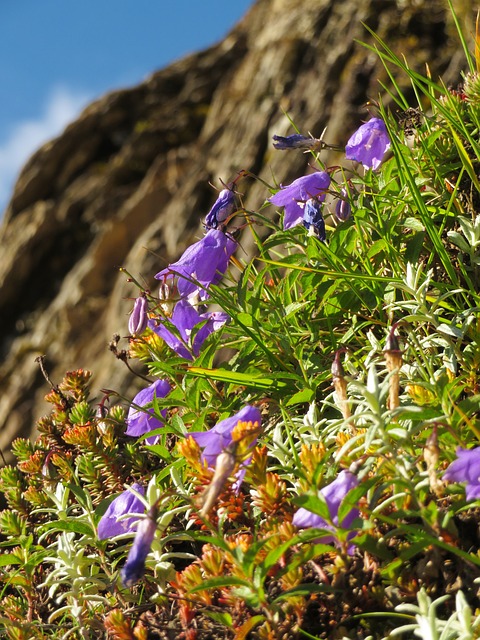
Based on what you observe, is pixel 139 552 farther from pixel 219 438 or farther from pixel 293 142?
pixel 293 142

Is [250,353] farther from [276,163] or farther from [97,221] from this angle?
[97,221]

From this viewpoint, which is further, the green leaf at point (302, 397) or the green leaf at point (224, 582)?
the green leaf at point (302, 397)

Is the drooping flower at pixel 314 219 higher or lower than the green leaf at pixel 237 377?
higher

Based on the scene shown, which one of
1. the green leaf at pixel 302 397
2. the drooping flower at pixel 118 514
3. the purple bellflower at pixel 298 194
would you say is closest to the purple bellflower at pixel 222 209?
the purple bellflower at pixel 298 194

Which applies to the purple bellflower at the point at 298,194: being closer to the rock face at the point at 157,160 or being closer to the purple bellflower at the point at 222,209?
the purple bellflower at the point at 222,209

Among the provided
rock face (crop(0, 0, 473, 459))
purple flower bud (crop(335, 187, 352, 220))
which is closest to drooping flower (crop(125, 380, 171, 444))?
purple flower bud (crop(335, 187, 352, 220))

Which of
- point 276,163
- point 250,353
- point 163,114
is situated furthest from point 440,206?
point 163,114

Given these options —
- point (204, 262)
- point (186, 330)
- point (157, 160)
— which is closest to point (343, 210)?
point (204, 262)
